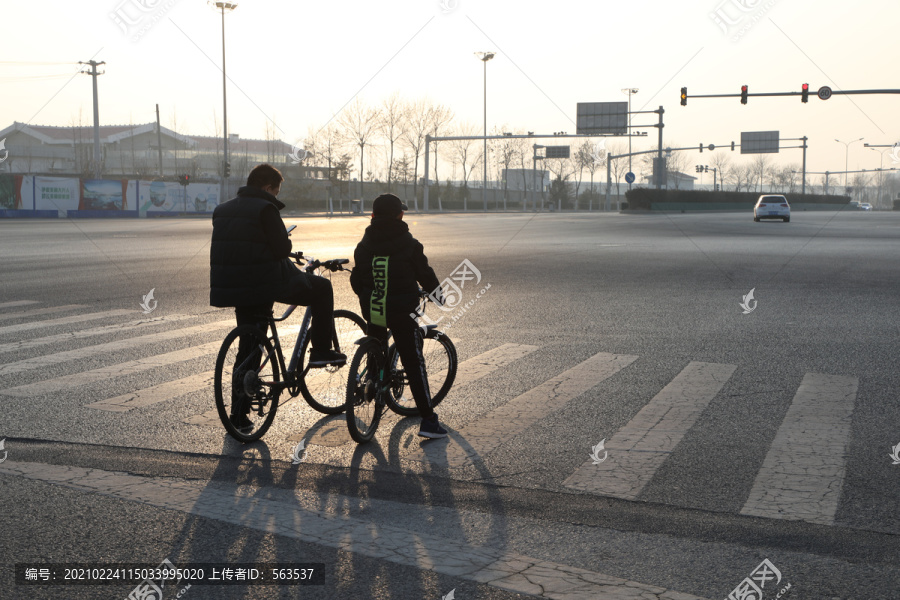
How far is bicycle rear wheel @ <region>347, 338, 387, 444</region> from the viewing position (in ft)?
17.2

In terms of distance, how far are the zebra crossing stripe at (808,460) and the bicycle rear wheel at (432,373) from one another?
2.30 metres

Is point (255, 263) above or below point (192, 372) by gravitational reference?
above

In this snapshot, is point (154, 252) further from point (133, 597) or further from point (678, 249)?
point (133, 597)

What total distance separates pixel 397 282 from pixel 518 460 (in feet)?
4.54

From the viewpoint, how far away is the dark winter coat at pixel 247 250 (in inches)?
207

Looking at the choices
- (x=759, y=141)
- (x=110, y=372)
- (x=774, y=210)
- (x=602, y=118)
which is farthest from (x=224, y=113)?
(x=110, y=372)

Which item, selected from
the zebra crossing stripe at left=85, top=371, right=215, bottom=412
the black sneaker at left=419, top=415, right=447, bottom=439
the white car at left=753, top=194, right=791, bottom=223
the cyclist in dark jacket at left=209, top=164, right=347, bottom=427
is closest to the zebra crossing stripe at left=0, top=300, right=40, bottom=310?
the zebra crossing stripe at left=85, top=371, right=215, bottom=412

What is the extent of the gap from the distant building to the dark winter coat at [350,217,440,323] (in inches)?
3089

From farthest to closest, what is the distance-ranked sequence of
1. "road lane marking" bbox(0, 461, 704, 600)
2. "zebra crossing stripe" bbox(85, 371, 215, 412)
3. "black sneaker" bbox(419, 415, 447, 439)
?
"zebra crossing stripe" bbox(85, 371, 215, 412) < "black sneaker" bbox(419, 415, 447, 439) < "road lane marking" bbox(0, 461, 704, 600)

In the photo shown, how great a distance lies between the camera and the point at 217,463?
16.4ft

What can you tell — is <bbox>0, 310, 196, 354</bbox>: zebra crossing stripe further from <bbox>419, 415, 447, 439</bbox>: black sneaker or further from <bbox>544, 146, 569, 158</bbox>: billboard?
<bbox>544, 146, 569, 158</bbox>: billboard

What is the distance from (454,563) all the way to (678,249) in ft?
67.3

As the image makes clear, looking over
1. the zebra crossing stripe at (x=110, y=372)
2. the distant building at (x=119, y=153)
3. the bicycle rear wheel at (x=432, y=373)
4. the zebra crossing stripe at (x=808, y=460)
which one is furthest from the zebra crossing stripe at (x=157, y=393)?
the distant building at (x=119, y=153)

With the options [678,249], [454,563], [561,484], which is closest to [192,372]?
[561,484]
